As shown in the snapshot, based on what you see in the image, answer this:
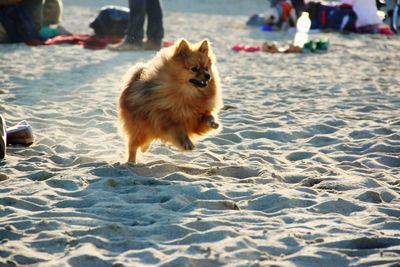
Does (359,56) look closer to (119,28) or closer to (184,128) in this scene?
(119,28)

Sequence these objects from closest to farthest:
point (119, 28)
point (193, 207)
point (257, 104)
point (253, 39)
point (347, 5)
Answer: point (193, 207) → point (257, 104) → point (119, 28) → point (253, 39) → point (347, 5)

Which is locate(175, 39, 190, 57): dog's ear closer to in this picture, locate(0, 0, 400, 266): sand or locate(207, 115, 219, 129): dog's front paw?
locate(207, 115, 219, 129): dog's front paw

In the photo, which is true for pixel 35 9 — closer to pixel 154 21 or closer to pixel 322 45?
pixel 154 21

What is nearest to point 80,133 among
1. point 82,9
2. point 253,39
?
point 253,39

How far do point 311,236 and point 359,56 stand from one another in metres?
8.17

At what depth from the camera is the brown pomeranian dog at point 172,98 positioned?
15.8ft

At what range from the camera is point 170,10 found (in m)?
19.9

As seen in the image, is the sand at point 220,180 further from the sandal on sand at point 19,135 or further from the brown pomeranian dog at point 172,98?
the brown pomeranian dog at point 172,98

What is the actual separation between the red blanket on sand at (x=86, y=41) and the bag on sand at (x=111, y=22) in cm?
15

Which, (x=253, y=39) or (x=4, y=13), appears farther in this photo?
(x=253, y=39)

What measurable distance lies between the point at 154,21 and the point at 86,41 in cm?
176

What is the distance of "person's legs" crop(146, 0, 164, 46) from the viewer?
34.4 feet

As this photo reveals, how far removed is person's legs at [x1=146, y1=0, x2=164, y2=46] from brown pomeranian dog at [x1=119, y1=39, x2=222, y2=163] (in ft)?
18.6

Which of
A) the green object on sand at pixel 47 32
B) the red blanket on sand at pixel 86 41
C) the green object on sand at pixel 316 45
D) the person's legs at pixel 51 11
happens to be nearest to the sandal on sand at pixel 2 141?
the red blanket on sand at pixel 86 41
